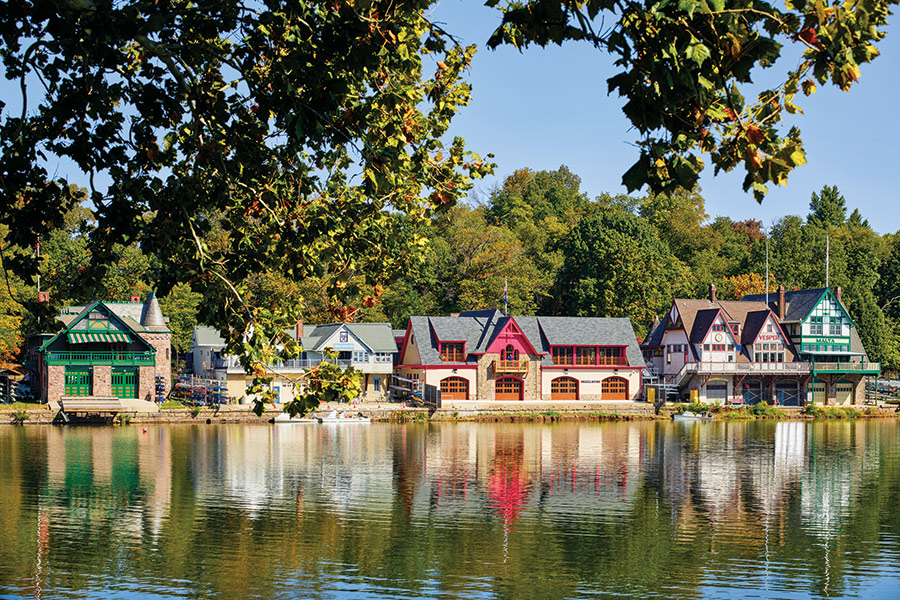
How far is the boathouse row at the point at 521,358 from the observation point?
74625 millimetres

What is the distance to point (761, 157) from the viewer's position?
8180mm

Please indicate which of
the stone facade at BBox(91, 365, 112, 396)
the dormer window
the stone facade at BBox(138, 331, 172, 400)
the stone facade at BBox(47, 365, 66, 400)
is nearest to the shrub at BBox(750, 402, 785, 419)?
the dormer window

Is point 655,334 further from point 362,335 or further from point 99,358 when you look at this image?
point 99,358

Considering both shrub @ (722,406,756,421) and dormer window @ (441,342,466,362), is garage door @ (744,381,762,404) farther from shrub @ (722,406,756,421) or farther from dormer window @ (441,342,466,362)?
dormer window @ (441,342,466,362)

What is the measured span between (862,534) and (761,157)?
851 inches

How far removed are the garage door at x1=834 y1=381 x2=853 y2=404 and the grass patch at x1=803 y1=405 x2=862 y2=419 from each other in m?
5.24

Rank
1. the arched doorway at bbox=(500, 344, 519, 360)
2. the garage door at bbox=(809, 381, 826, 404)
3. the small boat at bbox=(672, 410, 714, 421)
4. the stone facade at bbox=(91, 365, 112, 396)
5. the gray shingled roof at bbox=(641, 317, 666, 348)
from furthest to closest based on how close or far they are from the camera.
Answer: the gray shingled roof at bbox=(641, 317, 666, 348) < the garage door at bbox=(809, 381, 826, 404) < the arched doorway at bbox=(500, 344, 519, 360) < the small boat at bbox=(672, 410, 714, 421) < the stone facade at bbox=(91, 365, 112, 396)

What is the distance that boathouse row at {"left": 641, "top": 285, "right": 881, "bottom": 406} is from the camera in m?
78.7

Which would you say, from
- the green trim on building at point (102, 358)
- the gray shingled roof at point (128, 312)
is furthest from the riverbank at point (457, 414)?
the gray shingled roof at point (128, 312)

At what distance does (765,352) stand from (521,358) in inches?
824

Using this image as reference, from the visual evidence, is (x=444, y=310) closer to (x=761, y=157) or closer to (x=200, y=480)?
(x=200, y=480)

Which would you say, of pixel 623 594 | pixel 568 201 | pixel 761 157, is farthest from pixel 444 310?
pixel 761 157

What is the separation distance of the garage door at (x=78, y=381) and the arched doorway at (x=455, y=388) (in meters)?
25.6

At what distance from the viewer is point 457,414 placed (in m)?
69.4
